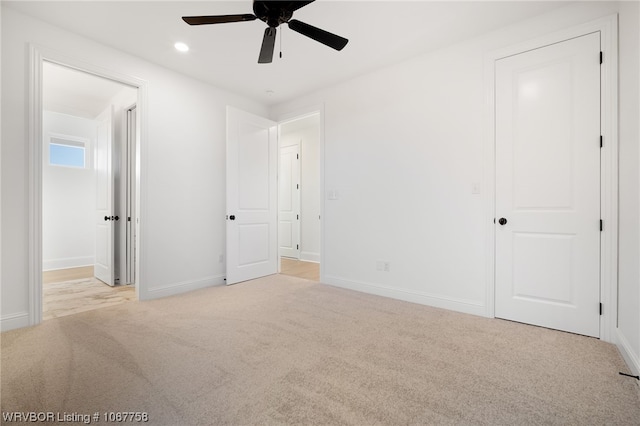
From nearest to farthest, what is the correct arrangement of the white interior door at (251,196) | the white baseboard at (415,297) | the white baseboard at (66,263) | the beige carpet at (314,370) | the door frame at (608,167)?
the beige carpet at (314,370), the door frame at (608,167), the white baseboard at (415,297), the white interior door at (251,196), the white baseboard at (66,263)

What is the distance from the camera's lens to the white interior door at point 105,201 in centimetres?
393

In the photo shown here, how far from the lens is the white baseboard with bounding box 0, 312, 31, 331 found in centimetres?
234

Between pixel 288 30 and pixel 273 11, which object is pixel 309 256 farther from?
pixel 273 11

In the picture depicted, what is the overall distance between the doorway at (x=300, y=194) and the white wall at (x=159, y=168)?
1559mm

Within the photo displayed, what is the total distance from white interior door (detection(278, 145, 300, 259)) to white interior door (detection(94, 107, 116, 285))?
301cm

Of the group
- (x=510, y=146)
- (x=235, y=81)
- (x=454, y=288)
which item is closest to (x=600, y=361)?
(x=454, y=288)

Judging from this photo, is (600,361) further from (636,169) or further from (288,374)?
(288,374)

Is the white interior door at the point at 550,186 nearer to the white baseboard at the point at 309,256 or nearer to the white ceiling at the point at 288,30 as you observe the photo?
the white ceiling at the point at 288,30

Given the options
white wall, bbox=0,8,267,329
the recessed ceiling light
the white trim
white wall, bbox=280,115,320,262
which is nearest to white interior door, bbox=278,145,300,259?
white wall, bbox=280,115,320,262

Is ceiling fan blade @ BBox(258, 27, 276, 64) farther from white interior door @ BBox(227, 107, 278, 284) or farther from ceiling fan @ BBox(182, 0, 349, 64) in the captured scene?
white interior door @ BBox(227, 107, 278, 284)

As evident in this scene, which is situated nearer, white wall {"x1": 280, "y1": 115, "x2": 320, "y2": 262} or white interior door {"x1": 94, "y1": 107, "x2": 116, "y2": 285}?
white interior door {"x1": 94, "y1": 107, "x2": 116, "y2": 285}

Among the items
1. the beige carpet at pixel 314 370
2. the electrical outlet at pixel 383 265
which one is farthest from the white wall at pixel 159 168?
the electrical outlet at pixel 383 265

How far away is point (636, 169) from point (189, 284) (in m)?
4.29

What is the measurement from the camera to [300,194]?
6.15m
